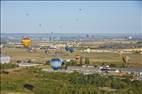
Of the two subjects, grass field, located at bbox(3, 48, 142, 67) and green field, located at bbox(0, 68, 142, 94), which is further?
grass field, located at bbox(3, 48, 142, 67)

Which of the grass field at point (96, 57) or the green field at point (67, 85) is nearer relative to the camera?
the green field at point (67, 85)

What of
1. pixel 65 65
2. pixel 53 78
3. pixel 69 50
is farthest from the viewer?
pixel 69 50

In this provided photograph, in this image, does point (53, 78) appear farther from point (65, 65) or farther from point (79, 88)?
point (65, 65)

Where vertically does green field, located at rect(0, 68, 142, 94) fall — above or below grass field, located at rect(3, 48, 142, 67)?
below

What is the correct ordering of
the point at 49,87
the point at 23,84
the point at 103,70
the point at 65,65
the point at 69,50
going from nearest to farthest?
1. the point at 49,87
2. the point at 23,84
3. the point at 103,70
4. the point at 65,65
5. the point at 69,50

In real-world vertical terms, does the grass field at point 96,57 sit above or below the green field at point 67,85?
above

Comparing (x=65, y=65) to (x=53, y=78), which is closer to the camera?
(x=53, y=78)

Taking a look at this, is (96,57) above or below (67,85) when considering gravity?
above

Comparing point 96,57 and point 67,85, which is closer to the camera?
point 67,85

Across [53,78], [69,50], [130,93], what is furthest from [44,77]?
[69,50]

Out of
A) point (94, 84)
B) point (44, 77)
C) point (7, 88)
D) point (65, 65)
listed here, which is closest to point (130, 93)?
point (94, 84)
